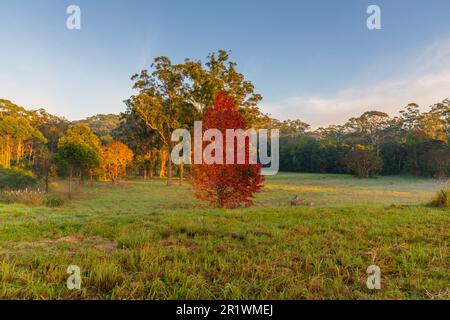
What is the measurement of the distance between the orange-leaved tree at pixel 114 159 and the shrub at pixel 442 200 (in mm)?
27817

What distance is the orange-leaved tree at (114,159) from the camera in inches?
1061

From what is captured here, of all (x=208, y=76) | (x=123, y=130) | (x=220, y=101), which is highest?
(x=208, y=76)

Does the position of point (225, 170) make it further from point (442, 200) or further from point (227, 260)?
point (442, 200)

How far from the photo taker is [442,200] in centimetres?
864

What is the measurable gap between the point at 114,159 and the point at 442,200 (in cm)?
2812

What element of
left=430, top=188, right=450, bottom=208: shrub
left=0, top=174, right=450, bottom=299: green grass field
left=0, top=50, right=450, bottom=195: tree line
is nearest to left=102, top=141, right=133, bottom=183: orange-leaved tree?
left=0, top=50, right=450, bottom=195: tree line

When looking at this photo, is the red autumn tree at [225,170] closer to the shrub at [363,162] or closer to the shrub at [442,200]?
the shrub at [442,200]

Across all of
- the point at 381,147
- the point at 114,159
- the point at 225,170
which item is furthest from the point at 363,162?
the point at 225,170

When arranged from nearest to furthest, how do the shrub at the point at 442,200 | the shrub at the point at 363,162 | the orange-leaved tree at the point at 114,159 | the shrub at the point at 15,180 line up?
the shrub at the point at 442,200
the shrub at the point at 15,180
the orange-leaved tree at the point at 114,159
the shrub at the point at 363,162

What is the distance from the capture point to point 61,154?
21.5 metres

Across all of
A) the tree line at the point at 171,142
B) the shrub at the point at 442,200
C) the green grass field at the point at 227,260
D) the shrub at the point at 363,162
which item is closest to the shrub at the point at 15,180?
the tree line at the point at 171,142

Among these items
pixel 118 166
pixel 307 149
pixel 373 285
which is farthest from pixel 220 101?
pixel 307 149
